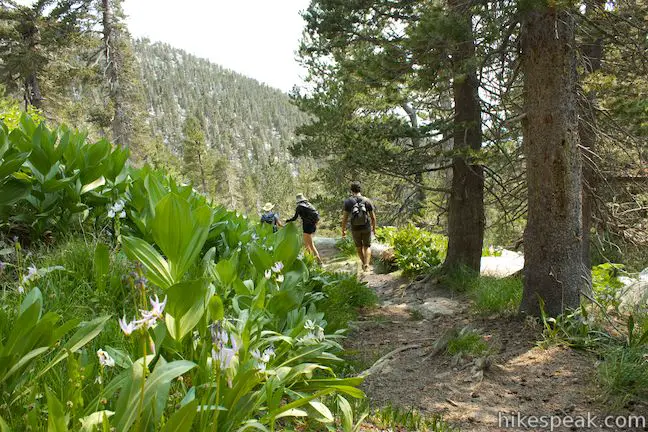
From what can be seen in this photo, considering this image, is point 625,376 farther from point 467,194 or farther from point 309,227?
point 309,227

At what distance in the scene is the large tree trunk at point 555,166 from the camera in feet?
13.6

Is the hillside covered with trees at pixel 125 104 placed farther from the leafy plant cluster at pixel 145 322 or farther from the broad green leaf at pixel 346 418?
the broad green leaf at pixel 346 418

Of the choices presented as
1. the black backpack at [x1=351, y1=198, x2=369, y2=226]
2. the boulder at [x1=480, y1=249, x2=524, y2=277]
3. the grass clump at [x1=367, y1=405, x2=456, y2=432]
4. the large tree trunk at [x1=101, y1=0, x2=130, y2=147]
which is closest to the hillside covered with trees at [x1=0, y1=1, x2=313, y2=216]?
the large tree trunk at [x1=101, y1=0, x2=130, y2=147]

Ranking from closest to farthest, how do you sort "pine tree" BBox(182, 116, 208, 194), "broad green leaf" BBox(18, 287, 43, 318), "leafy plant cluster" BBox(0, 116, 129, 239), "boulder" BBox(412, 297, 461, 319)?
1. "broad green leaf" BBox(18, 287, 43, 318)
2. "leafy plant cluster" BBox(0, 116, 129, 239)
3. "boulder" BBox(412, 297, 461, 319)
4. "pine tree" BBox(182, 116, 208, 194)

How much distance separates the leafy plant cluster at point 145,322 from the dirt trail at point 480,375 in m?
0.67

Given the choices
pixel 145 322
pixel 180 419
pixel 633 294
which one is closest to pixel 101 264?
pixel 180 419

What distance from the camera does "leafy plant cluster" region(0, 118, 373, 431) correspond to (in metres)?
1.38

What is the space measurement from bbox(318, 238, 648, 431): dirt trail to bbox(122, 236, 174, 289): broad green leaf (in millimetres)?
1745

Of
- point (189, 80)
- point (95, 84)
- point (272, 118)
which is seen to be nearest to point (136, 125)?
point (95, 84)

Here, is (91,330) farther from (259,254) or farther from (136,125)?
(136,125)

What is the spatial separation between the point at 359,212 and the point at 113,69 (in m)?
16.5

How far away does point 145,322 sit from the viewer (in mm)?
1062

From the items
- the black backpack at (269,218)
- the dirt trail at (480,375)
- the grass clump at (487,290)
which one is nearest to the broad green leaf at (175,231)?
the dirt trail at (480,375)

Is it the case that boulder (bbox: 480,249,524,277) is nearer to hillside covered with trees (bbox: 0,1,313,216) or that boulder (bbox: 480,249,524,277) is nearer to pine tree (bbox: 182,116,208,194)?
hillside covered with trees (bbox: 0,1,313,216)
